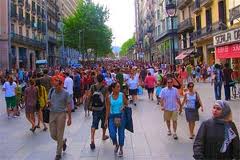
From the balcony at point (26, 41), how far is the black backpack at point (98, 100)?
46495mm

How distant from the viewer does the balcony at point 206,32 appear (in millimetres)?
36325

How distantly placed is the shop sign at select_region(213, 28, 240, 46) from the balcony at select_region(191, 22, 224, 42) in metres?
3.85

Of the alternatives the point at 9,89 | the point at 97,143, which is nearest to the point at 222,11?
the point at 9,89

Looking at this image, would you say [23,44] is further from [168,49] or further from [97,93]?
[97,93]

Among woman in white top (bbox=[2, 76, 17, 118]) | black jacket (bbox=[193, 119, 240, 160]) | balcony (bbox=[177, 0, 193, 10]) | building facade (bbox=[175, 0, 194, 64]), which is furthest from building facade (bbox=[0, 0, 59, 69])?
black jacket (bbox=[193, 119, 240, 160])

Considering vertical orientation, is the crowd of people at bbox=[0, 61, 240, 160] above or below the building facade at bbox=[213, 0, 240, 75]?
below

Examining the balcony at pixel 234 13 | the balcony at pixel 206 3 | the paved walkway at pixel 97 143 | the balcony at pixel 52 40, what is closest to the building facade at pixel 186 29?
the balcony at pixel 206 3

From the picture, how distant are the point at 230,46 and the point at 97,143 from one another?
2027cm

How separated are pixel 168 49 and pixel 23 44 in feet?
72.1

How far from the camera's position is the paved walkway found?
29.4 ft

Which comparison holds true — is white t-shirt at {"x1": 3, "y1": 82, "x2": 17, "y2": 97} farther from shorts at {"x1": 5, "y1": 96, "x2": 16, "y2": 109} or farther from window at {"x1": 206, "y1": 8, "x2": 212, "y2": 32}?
window at {"x1": 206, "y1": 8, "x2": 212, "y2": 32}

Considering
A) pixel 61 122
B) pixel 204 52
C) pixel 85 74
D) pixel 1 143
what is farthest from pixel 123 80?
pixel 204 52

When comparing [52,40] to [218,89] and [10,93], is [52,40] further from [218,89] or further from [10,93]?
[10,93]

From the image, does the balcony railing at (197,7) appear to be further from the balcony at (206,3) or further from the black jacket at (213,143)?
the black jacket at (213,143)
